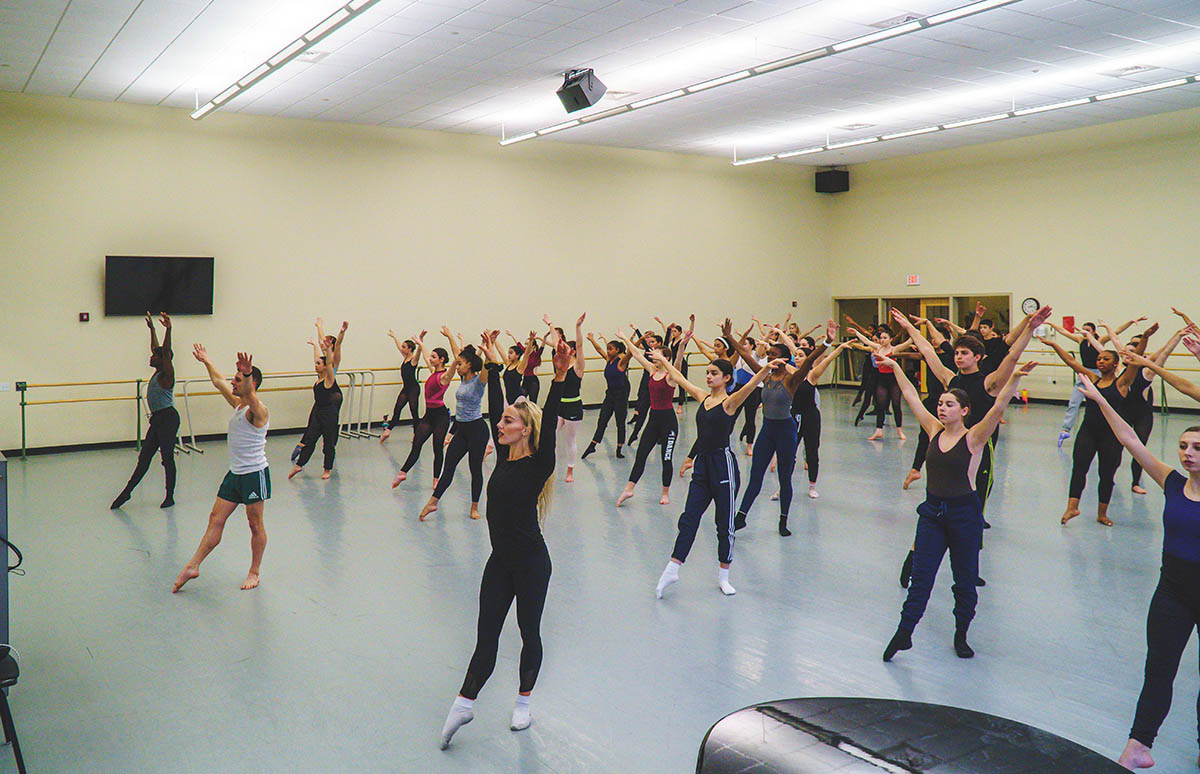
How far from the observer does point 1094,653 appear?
5004 mm

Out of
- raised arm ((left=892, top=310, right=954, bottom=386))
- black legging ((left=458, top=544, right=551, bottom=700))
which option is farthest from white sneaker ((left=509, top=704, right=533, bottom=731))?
raised arm ((left=892, top=310, right=954, bottom=386))

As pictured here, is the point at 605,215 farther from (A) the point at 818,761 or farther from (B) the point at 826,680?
(A) the point at 818,761

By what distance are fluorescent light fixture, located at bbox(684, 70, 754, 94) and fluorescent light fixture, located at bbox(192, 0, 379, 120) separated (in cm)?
472

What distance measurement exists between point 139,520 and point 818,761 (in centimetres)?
818

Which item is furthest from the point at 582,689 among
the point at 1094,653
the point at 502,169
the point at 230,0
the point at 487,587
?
the point at 502,169

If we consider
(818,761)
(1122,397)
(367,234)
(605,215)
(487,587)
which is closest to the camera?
(818,761)

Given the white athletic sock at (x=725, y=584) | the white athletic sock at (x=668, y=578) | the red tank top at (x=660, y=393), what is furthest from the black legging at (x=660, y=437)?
the white athletic sock at (x=668, y=578)

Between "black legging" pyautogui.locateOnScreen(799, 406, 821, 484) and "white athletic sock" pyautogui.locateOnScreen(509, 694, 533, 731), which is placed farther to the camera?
"black legging" pyautogui.locateOnScreen(799, 406, 821, 484)

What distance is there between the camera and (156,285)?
12.8 meters

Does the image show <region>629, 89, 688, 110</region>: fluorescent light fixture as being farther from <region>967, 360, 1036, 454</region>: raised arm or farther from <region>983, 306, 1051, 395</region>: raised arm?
<region>967, 360, 1036, 454</region>: raised arm

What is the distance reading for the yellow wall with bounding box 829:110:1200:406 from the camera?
623 inches

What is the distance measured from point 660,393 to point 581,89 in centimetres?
415

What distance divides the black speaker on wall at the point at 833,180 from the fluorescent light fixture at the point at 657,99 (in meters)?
9.74

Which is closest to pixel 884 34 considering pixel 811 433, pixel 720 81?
pixel 720 81
